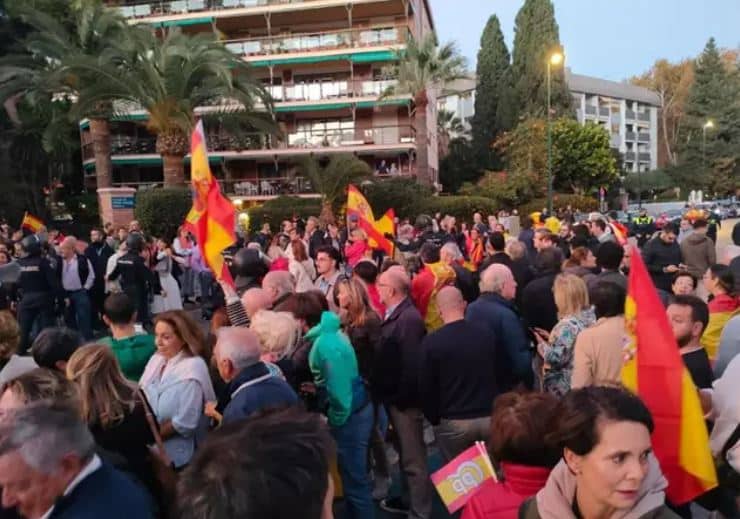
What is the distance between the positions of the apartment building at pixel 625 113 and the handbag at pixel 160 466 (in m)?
67.4

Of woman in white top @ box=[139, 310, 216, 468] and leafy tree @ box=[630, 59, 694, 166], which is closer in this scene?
woman in white top @ box=[139, 310, 216, 468]

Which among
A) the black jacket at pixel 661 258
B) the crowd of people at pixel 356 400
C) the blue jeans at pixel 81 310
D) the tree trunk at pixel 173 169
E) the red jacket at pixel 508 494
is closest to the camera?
the crowd of people at pixel 356 400

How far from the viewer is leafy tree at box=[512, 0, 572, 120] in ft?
142

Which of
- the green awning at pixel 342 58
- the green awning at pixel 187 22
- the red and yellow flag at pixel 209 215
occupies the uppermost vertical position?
the green awning at pixel 187 22

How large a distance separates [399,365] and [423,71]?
26.3 meters

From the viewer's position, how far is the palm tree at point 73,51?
2108 centimetres

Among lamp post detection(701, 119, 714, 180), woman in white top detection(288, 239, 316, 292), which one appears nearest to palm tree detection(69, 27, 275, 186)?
woman in white top detection(288, 239, 316, 292)

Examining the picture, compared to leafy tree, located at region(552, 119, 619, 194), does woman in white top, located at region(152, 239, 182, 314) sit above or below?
below

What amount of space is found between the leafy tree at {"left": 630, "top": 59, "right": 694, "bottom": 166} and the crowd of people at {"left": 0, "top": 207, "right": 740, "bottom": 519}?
7472 centimetres

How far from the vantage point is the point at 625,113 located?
229 feet

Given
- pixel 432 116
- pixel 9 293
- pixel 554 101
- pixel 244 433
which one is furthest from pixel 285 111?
pixel 244 433

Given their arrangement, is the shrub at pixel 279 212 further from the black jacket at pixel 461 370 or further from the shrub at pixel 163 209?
the black jacket at pixel 461 370

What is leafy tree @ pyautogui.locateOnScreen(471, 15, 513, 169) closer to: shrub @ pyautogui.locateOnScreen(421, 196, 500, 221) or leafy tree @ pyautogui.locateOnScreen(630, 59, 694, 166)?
shrub @ pyautogui.locateOnScreen(421, 196, 500, 221)

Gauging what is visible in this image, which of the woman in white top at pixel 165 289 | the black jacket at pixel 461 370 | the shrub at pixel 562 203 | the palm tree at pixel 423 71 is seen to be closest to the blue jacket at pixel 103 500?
the black jacket at pixel 461 370
